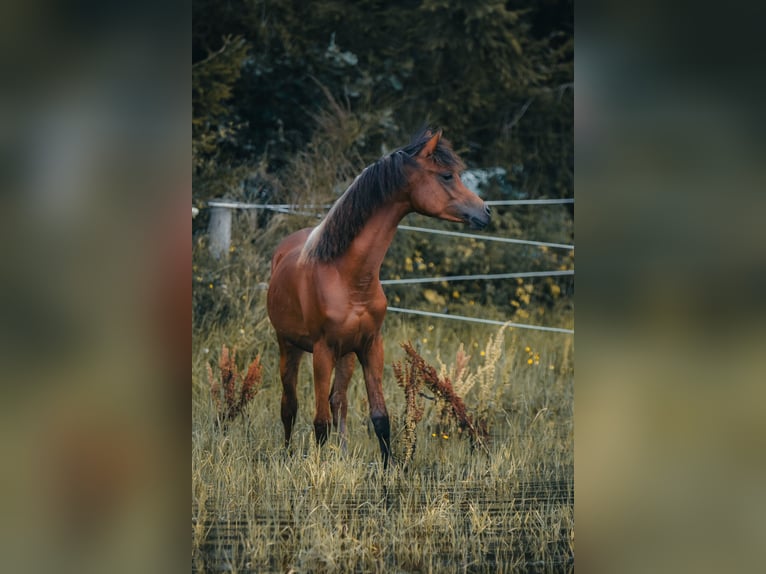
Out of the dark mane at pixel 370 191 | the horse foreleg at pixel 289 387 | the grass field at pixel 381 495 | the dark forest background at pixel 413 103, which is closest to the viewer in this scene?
the grass field at pixel 381 495

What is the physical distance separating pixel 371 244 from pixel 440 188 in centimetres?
29

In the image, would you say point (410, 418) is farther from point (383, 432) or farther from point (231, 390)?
point (231, 390)

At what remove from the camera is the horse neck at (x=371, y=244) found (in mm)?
2885

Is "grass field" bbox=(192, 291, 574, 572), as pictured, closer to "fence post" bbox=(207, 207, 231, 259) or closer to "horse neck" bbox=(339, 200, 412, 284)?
"horse neck" bbox=(339, 200, 412, 284)

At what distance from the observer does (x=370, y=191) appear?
9.41 feet

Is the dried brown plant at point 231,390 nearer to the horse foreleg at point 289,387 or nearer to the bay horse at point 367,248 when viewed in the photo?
the horse foreleg at point 289,387

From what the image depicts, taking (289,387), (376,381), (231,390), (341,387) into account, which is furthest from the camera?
(231,390)

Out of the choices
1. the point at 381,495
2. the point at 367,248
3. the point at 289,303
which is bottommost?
the point at 381,495

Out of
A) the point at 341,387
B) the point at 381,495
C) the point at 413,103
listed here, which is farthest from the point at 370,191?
the point at 413,103

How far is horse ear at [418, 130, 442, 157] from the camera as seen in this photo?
114 inches
